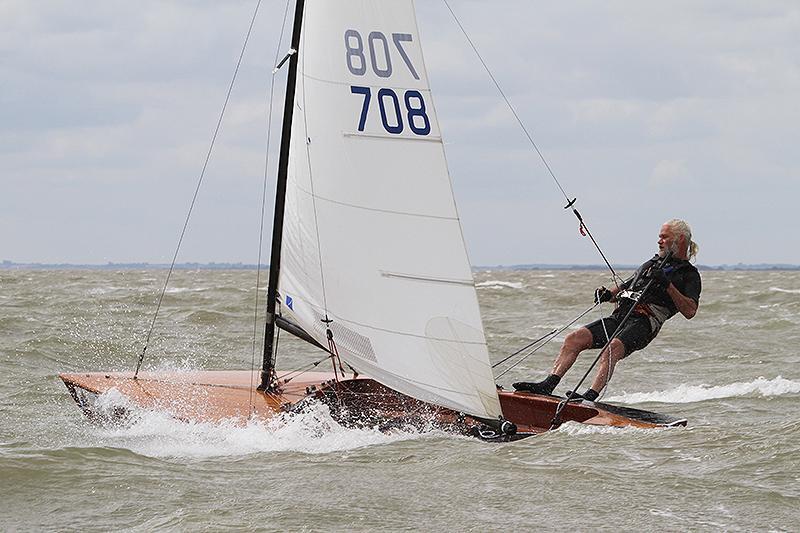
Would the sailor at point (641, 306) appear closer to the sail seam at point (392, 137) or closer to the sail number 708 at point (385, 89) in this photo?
the sail seam at point (392, 137)

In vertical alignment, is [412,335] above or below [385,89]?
below

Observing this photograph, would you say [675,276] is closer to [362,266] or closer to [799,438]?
[799,438]

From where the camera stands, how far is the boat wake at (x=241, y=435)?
6.68 metres

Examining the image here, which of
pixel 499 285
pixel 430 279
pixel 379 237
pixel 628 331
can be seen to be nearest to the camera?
pixel 430 279

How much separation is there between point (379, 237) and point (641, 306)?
192cm

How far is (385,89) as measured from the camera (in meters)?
6.78

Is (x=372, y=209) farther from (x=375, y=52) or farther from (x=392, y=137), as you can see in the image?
(x=375, y=52)

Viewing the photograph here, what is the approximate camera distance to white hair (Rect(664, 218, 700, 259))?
24.5 feet

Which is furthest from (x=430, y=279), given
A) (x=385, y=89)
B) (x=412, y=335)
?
(x=385, y=89)

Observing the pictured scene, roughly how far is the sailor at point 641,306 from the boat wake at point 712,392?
1.94m

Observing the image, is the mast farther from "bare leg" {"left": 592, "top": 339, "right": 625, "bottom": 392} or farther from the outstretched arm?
the outstretched arm

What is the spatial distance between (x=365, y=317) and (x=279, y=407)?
868mm

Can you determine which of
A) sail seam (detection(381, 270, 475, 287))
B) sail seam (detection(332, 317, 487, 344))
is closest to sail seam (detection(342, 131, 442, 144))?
sail seam (detection(381, 270, 475, 287))

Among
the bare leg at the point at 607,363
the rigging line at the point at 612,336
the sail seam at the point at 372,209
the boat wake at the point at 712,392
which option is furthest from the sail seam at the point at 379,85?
the boat wake at the point at 712,392
